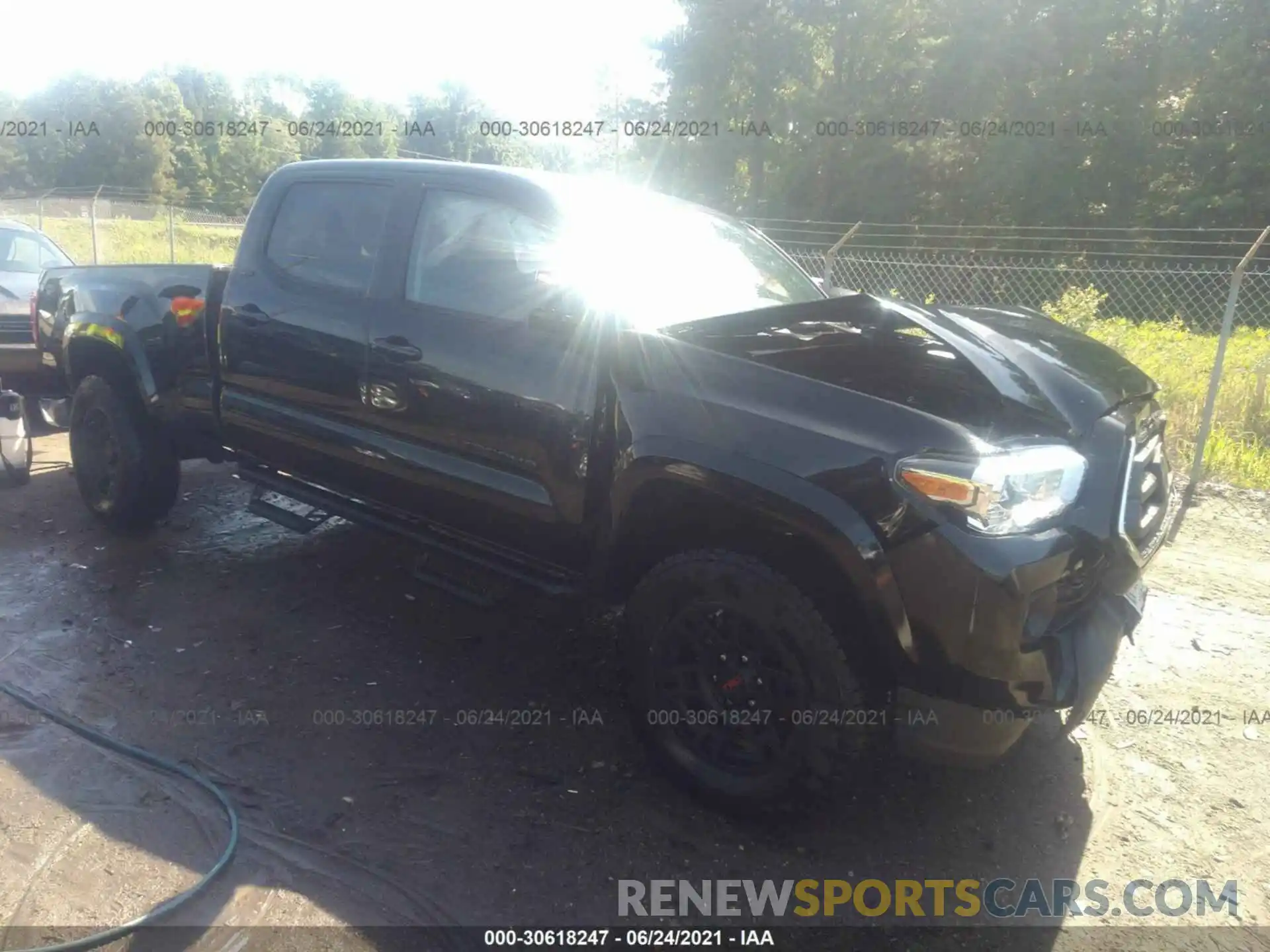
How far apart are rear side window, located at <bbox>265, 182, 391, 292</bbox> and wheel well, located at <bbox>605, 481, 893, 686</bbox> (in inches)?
64.4

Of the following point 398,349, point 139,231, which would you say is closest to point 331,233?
point 398,349

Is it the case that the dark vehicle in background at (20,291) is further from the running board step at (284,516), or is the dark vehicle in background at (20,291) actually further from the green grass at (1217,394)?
the green grass at (1217,394)

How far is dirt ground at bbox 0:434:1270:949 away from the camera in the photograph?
8.20 ft

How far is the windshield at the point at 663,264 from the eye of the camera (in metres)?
3.11

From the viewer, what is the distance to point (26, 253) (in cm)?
831

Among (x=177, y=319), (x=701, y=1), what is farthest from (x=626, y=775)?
(x=701, y=1)

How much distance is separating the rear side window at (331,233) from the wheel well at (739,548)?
1.64m

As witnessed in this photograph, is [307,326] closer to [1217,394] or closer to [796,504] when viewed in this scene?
[796,504]

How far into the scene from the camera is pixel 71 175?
45094 millimetres

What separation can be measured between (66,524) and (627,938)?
438 centimetres

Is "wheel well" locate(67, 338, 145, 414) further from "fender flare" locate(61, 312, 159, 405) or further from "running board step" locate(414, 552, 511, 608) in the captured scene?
"running board step" locate(414, 552, 511, 608)

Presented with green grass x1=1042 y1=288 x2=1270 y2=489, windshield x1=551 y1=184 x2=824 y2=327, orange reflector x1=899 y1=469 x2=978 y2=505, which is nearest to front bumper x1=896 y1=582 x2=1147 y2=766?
orange reflector x1=899 y1=469 x2=978 y2=505

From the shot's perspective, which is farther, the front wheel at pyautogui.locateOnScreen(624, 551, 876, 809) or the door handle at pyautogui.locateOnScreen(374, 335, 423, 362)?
the door handle at pyautogui.locateOnScreen(374, 335, 423, 362)

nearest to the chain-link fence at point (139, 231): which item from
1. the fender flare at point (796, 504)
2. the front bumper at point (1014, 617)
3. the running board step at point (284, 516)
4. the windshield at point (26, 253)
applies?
the windshield at point (26, 253)
